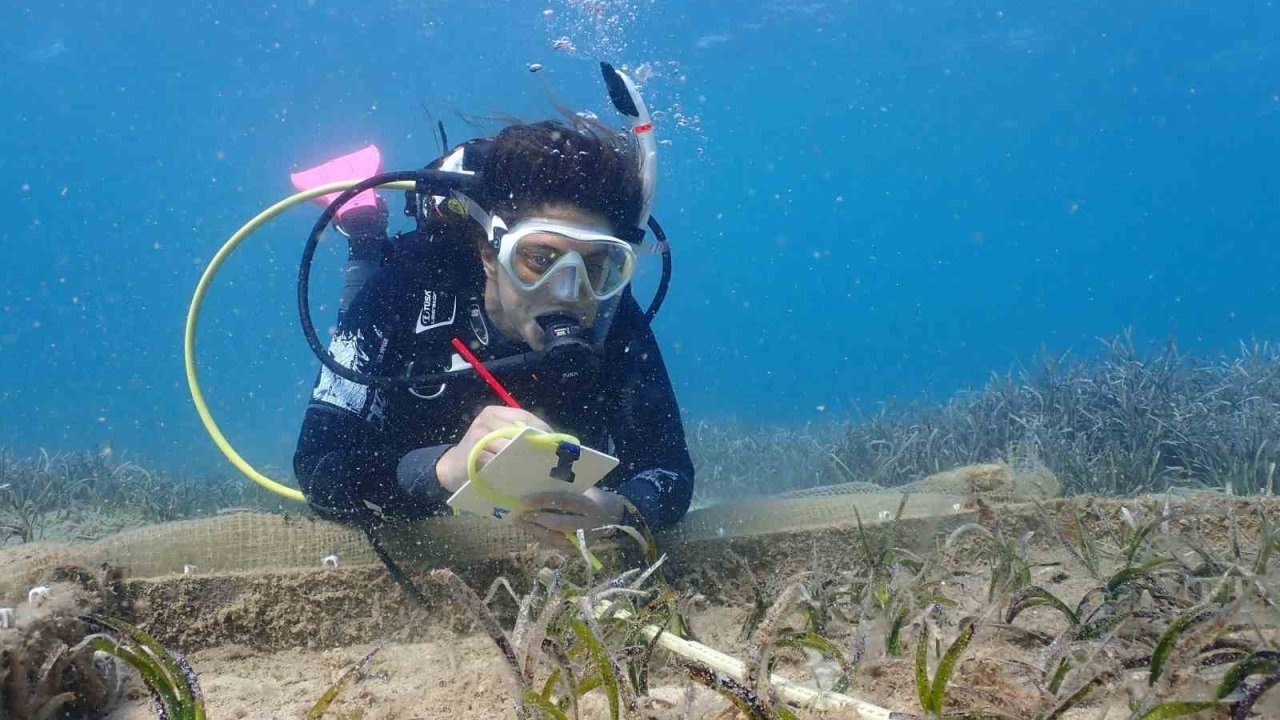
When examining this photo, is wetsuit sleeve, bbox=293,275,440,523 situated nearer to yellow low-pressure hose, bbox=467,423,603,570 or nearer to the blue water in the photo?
yellow low-pressure hose, bbox=467,423,603,570

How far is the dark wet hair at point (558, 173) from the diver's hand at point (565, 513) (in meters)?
1.33

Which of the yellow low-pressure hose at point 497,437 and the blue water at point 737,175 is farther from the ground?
the blue water at point 737,175

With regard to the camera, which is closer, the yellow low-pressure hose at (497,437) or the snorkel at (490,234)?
the yellow low-pressure hose at (497,437)

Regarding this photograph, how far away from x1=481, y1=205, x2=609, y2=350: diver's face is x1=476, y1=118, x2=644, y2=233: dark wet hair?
6 cm

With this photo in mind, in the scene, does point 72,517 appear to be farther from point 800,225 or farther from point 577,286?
point 800,225

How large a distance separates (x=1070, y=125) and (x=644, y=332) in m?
64.0

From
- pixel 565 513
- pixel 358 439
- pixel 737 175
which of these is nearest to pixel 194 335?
pixel 358 439

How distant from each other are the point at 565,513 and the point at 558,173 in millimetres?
1516

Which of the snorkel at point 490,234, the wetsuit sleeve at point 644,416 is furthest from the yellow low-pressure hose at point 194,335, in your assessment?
the wetsuit sleeve at point 644,416

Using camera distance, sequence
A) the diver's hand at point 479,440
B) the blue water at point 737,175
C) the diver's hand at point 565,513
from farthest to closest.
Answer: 1. the blue water at point 737,175
2. the diver's hand at point 565,513
3. the diver's hand at point 479,440

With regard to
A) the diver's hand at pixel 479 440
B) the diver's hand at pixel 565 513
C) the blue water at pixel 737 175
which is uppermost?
the blue water at pixel 737 175

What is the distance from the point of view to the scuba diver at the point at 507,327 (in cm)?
297

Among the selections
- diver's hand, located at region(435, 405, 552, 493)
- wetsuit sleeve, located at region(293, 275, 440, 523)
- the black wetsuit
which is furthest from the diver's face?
diver's hand, located at region(435, 405, 552, 493)

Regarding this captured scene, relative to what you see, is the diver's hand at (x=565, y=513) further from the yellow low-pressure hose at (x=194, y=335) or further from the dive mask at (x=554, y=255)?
the yellow low-pressure hose at (x=194, y=335)
